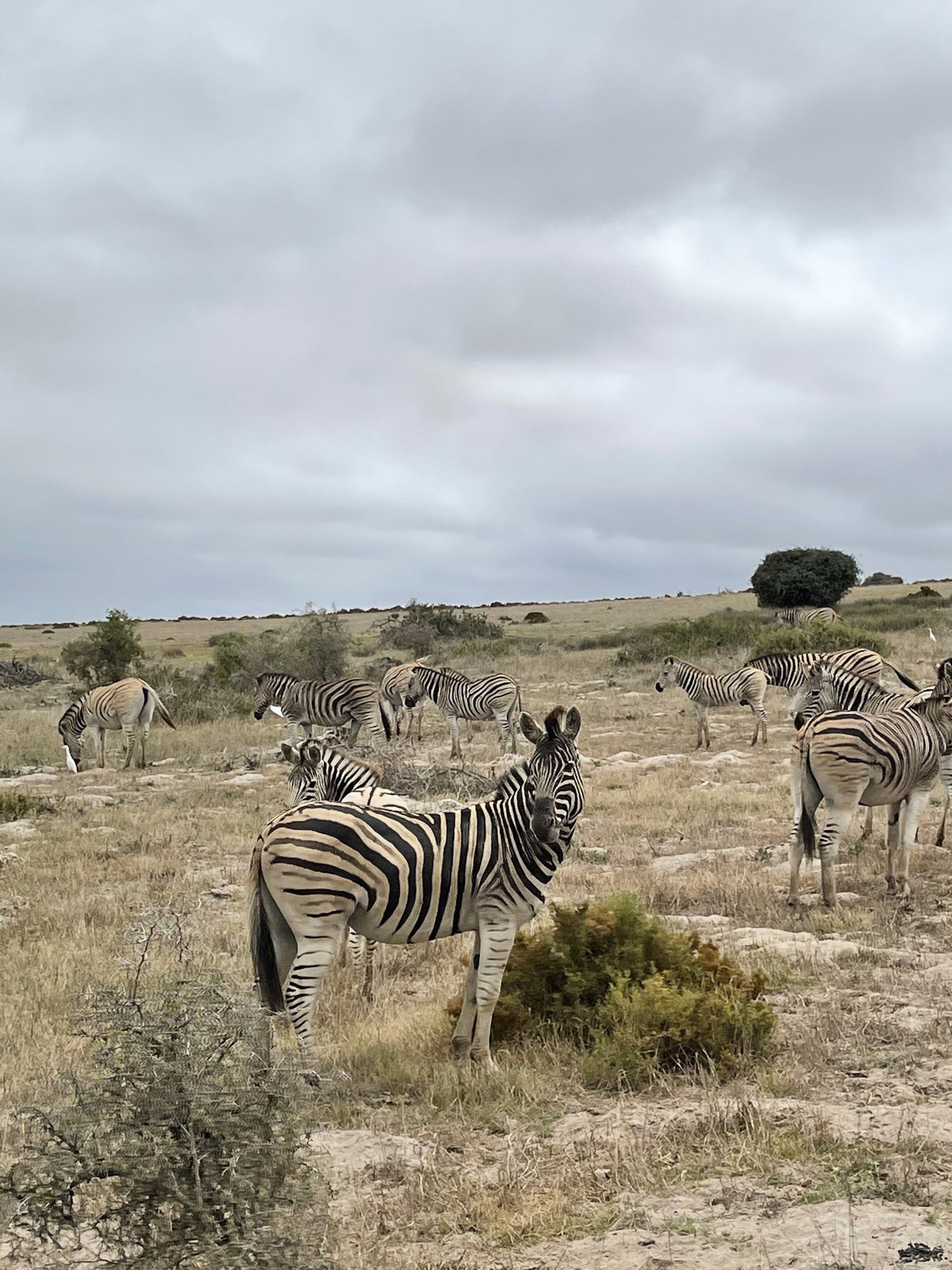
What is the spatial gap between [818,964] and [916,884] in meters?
3.31

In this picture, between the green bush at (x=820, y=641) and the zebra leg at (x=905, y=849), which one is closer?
the zebra leg at (x=905, y=849)

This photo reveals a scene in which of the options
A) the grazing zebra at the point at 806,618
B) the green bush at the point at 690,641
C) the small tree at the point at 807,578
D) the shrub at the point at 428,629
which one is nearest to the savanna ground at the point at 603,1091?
the green bush at the point at 690,641

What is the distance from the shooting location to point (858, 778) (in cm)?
1046

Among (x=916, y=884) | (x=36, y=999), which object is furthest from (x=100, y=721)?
(x=916, y=884)

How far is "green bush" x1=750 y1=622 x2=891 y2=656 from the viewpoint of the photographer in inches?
1346

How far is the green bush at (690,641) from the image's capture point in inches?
1532

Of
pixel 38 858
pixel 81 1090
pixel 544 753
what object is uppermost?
pixel 544 753

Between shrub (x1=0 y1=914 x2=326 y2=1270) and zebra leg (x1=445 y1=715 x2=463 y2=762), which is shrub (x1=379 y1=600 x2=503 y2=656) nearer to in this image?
zebra leg (x1=445 y1=715 x2=463 y2=762)

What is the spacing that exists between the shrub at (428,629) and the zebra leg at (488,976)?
38190 mm

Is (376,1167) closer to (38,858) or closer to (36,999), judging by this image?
(36,999)

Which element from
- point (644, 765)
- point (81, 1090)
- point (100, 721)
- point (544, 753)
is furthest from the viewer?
point (100, 721)

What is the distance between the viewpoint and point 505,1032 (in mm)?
7305

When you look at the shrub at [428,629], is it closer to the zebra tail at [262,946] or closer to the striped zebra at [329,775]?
the striped zebra at [329,775]

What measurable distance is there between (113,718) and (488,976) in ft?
61.2
